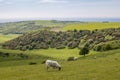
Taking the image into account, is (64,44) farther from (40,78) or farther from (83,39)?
(40,78)

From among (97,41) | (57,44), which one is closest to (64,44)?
(57,44)

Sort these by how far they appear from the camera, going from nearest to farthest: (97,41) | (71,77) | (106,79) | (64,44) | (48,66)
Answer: (106,79)
(71,77)
(48,66)
(97,41)
(64,44)

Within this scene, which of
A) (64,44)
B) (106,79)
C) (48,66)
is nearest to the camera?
(106,79)

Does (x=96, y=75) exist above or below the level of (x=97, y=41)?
above

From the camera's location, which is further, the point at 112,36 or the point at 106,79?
the point at 112,36

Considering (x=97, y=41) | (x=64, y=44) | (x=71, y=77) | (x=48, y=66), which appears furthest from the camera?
(x=64, y=44)

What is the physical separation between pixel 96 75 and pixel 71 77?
350 cm

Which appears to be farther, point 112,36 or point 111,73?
point 112,36

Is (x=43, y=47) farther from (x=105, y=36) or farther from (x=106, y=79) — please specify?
(x=106, y=79)

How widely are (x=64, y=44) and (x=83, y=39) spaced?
49.1ft

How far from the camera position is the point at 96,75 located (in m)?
35.4

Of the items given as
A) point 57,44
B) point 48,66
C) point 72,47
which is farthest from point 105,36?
point 48,66

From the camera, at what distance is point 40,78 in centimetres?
3528

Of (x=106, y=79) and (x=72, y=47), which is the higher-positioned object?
(x=106, y=79)
